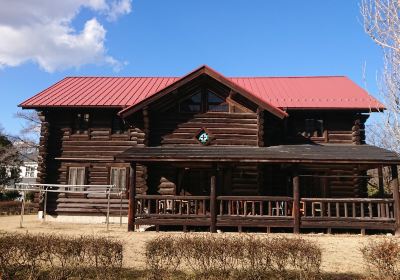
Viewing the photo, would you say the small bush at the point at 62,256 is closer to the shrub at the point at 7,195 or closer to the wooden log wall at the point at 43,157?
the wooden log wall at the point at 43,157

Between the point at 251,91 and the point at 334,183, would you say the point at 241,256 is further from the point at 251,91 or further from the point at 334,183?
the point at 251,91

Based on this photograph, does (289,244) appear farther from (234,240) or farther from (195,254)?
(195,254)

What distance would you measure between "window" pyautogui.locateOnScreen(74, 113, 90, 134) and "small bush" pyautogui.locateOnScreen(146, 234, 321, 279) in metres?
15.1

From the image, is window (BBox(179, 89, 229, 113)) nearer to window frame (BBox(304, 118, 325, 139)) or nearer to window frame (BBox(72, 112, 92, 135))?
window frame (BBox(304, 118, 325, 139))

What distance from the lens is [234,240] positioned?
8141 mm

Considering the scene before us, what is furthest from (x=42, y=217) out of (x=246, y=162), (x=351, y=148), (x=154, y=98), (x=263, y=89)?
(x=351, y=148)

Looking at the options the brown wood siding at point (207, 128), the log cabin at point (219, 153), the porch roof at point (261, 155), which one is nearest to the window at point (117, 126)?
the log cabin at point (219, 153)

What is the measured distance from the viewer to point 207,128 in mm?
18750

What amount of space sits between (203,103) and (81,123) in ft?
25.2

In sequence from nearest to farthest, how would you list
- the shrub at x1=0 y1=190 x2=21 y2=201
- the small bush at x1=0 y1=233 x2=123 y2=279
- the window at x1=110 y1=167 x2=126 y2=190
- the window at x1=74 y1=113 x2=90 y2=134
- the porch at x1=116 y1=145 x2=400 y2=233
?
the small bush at x1=0 y1=233 x2=123 y2=279 < the porch at x1=116 y1=145 x2=400 y2=233 < the window at x1=110 y1=167 x2=126 y2=190 < the window at x1=74 y1=113 x2=90 y2=134 < the shrub at x1=0 y1=190 x2=21 y2=201

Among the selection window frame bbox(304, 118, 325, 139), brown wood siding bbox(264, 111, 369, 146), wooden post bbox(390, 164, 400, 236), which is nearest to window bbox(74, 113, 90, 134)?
brown wood siding bbox(264, 111, 369, 146)

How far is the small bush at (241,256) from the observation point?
7.54 metres

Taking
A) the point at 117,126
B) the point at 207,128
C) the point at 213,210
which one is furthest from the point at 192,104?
the point at 213,210

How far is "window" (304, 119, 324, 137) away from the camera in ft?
68.7
